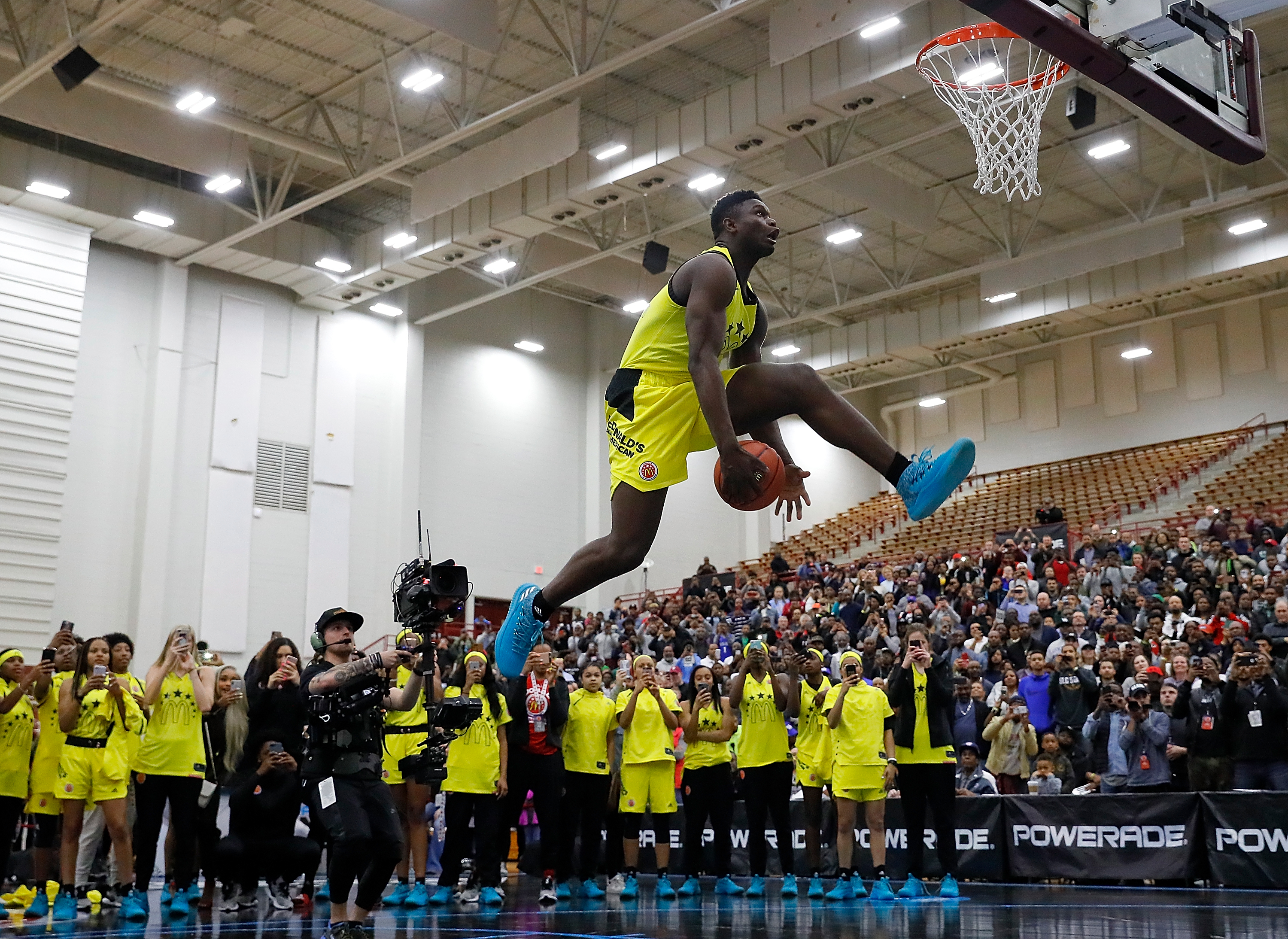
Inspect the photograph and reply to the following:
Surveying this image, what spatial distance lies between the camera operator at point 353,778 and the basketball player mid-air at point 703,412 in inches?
78.4

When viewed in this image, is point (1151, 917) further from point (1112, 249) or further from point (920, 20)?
point (1112, 249)

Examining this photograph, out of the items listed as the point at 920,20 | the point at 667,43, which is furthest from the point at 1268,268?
the point at 667,43

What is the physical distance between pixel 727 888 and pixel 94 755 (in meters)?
5.10

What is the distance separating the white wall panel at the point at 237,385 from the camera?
74.6ft

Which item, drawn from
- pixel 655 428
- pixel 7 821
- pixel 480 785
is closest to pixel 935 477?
pixel 655 428

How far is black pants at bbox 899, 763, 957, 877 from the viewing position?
32.0 feet

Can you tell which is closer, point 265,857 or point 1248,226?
point 265,857

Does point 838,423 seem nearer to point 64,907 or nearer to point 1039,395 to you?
point 64,907

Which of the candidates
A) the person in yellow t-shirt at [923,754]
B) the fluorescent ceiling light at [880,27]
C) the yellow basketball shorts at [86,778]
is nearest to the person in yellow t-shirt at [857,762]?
the person in yellow t-shirt at [923,754]

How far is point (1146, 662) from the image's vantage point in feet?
41.9

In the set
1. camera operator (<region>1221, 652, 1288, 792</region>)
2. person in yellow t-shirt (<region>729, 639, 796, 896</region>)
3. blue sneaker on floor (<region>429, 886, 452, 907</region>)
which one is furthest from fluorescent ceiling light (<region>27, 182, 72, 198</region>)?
camera operator (<region>1221, 652, 1288, 792</region>)

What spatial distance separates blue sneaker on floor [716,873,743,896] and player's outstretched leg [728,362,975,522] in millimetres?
6866

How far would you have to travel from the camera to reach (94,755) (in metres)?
9.09

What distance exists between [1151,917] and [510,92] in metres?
16.6
